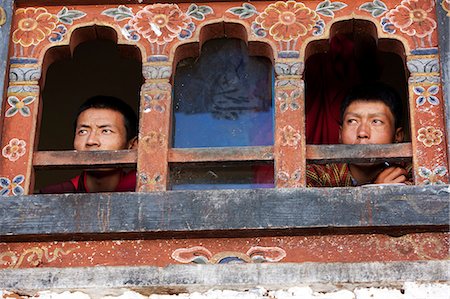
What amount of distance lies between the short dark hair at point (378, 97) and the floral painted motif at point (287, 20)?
0.74 meters

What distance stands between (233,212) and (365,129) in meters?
1.23

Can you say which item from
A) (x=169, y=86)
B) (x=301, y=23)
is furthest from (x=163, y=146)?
(x=301, y=23)

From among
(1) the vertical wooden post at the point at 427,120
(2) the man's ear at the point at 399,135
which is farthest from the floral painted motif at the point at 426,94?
(2) the man's ear at the point at 399,135

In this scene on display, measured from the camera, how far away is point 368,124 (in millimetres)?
8070

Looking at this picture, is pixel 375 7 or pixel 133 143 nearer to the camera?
pixel 375 7

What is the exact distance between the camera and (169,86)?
7.48 meters

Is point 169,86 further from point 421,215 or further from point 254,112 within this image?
point 421,215

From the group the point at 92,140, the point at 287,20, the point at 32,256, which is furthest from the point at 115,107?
the point at 32,256

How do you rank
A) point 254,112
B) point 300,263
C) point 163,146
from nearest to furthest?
1. point 300,263
2. point 163,146
3. point 254,112

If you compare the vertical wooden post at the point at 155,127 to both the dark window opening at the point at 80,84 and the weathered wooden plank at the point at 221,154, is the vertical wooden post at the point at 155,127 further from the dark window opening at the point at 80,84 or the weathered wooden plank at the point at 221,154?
the dark window opening at the point at 80,84

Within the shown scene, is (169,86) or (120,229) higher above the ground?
(169,86)

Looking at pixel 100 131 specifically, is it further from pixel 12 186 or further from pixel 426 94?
pixel 426 94

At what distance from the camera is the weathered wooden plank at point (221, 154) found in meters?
7.28

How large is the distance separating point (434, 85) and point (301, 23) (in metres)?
0.66
